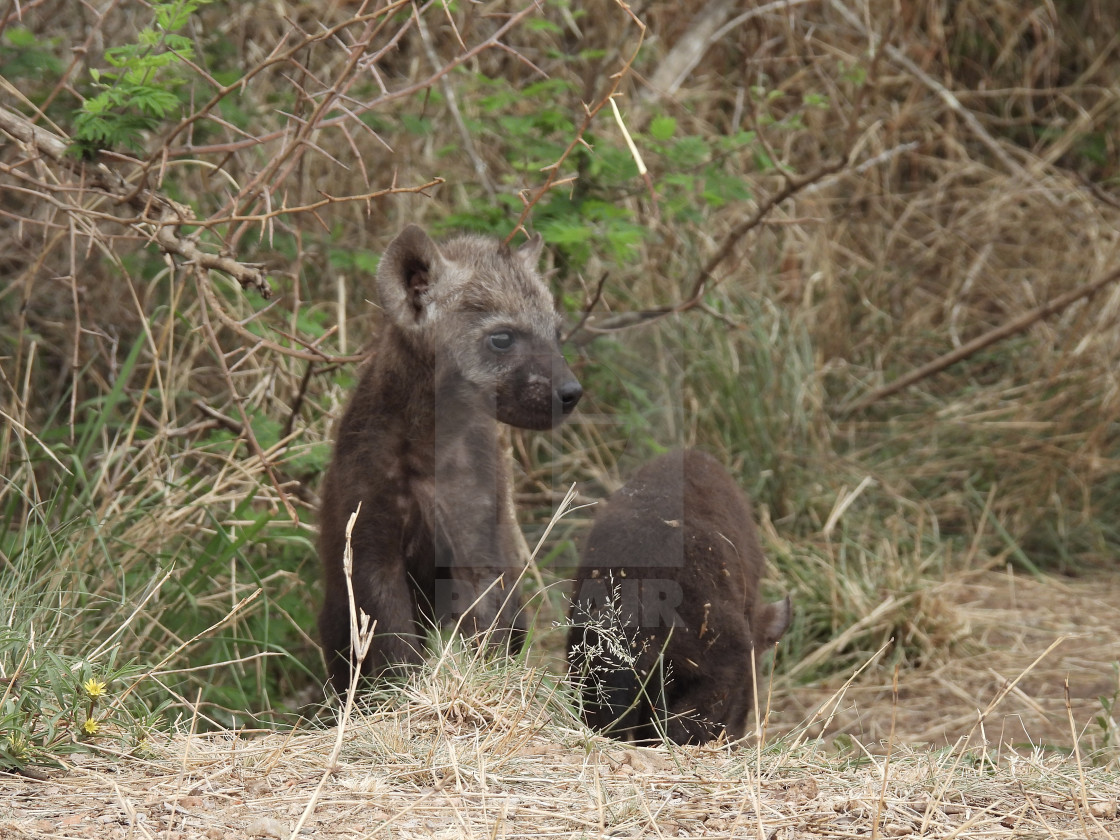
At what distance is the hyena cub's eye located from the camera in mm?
4250

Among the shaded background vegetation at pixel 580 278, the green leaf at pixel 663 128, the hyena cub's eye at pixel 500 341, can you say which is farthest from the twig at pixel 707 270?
the hyena cub's eye at pixel 500 341

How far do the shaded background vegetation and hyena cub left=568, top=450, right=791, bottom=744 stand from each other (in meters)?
1.05

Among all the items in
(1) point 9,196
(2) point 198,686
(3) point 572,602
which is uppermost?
(1) point 9,196

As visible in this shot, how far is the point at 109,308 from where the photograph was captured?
6.43m

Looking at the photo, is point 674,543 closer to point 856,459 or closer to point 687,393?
point 687,393

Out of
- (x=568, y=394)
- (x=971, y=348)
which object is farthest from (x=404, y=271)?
(x=971, y=348)

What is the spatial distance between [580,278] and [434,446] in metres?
1.98

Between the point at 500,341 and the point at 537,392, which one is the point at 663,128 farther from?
the point at 537,392

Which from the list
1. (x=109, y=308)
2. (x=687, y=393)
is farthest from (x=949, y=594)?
(x=109, y=308)

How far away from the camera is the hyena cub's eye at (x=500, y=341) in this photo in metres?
4.25

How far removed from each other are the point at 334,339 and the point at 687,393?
6.10 feet

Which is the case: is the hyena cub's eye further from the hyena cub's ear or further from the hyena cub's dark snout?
the hyena cub's ear

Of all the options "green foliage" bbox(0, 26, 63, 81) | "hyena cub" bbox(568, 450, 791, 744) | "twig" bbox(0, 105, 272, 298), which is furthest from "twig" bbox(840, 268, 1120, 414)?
"green foliage" bbox(0, 26, 63, 81)

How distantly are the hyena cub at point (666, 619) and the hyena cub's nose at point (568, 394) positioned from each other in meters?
0.38
